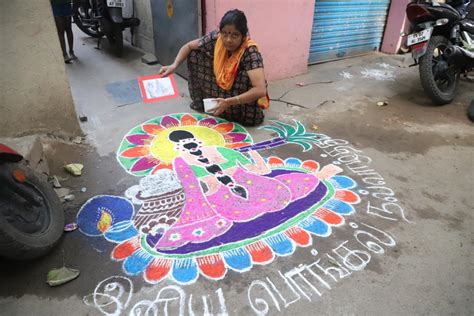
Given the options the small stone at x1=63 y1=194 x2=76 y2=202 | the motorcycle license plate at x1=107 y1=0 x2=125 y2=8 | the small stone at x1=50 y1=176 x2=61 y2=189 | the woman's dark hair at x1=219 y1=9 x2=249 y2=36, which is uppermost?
the woman's dark hair at x1=219 y1=9 x2=249 y2=36

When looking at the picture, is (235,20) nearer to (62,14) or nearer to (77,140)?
(77,140)

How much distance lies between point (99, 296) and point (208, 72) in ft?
6.65

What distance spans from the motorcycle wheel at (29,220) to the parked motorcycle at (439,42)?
138 inches

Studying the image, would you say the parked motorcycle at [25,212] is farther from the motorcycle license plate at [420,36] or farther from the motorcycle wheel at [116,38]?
the motorcycle license plate at [420,36]

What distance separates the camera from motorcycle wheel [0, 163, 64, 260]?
143cm

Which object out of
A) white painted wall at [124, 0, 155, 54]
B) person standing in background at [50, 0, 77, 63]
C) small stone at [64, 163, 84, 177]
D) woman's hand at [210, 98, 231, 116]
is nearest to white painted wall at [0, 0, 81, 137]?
small stone at [64, 163, 84, 177]

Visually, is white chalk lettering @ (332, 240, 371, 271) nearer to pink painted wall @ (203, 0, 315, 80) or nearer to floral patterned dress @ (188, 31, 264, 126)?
floral patterned dress @ (188, 31, 264, 126)

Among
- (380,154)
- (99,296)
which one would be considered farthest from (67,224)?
(380,154)

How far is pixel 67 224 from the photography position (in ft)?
6.03

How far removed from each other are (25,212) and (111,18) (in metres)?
3.55

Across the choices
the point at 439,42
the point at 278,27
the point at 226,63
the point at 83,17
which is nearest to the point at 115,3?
the point at 83,17

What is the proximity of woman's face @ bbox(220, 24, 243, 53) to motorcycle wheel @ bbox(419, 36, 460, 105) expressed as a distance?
2051 millimetres

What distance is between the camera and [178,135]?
2.81m

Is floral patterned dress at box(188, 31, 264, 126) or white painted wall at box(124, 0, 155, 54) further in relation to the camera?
white painted wall at box(124, 0, 155, 54)
